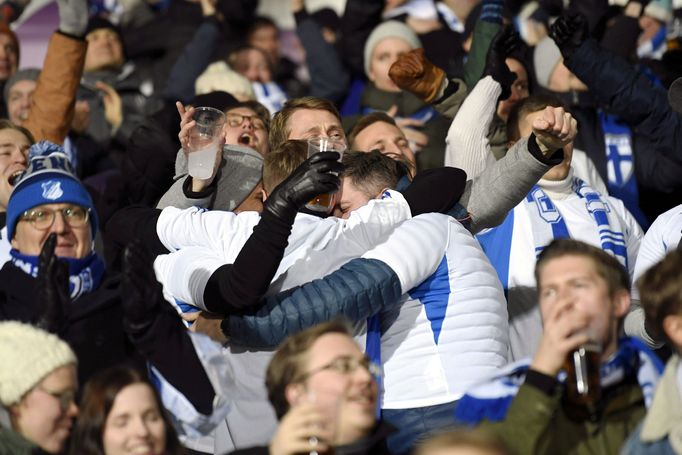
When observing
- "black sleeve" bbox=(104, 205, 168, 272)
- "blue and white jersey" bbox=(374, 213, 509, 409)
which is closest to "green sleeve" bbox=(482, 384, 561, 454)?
"blue and white jersey" bbox=(374, 213, 509, 409)

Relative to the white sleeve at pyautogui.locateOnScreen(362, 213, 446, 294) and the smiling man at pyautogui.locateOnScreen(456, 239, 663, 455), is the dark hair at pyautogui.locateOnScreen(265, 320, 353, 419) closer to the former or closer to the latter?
the smiling man at pyautogui.locateOnScreen(456, 239, 663, 455)

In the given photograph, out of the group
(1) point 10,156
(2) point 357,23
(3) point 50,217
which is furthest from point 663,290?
(2) point 357,23

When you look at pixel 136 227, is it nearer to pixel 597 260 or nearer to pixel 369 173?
pixel 369 173

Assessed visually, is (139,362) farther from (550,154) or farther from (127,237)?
(550,154)

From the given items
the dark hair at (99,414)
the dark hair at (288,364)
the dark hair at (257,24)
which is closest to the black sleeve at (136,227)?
the dark hair at (99,414)

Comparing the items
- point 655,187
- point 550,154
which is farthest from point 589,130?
point 550,154

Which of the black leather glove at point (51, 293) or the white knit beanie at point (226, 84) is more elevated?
the black leather glove at point (51, 293)

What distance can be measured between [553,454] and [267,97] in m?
5.22

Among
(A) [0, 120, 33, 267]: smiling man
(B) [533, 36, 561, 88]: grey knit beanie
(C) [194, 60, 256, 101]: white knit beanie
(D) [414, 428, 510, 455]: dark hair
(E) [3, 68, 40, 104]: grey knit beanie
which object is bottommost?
(E) [3, 68, 40, 104]: grey knit beanie

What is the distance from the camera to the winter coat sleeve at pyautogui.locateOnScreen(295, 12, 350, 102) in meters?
9.27

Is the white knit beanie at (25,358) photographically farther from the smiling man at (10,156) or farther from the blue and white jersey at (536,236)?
the blue and white jersey at (536,236)

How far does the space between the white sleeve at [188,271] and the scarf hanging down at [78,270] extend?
1.24 feet

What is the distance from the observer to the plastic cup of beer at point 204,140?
18.8 ft

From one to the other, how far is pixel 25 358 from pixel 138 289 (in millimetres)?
415
